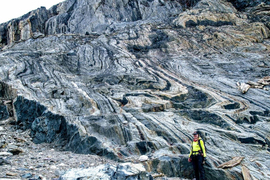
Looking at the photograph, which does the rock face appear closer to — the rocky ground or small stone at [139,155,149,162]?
small stone at [139,155,149,162]

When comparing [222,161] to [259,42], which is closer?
[222,161]

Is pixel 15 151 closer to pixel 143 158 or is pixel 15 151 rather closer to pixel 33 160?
pixel 33 160

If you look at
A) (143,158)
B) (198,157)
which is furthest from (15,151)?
(198,157)

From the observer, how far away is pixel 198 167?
6891 mm

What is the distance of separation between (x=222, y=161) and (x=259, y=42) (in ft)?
67.0

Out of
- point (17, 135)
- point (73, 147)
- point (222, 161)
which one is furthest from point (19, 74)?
point (222, 161)

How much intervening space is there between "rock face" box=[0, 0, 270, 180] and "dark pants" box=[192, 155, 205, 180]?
1.51 feet

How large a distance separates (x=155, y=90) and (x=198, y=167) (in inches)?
322

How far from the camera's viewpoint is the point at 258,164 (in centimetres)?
753

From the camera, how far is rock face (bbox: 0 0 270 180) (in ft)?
28.7

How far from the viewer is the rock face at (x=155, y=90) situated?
28.7ft

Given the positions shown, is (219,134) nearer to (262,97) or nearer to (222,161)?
(222,161)

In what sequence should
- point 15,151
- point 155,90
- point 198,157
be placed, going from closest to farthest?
point 198,157 < point 15,151 < point 155,90

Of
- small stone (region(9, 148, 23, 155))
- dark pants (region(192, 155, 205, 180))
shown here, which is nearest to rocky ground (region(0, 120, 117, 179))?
small stone (region(9, 148, 23, 155))
